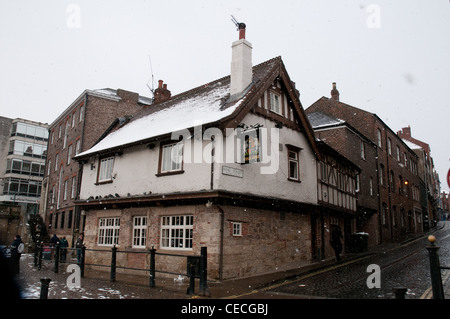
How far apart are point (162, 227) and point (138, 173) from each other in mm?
2723

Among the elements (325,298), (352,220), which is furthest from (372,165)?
(325,298)

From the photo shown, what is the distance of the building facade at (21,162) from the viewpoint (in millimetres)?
46844

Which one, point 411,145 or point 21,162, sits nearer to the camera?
point 21,162

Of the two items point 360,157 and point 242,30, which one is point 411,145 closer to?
point 360,157

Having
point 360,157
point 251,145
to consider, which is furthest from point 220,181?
point 360,157

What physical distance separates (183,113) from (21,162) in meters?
40.1

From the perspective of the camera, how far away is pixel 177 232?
13531 millimetres

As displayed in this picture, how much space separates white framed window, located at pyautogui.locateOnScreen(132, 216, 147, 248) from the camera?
583 inches

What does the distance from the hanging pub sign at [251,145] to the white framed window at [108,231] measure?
727 centimetres

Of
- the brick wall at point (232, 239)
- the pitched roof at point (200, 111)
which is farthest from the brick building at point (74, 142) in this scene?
the brick wall at point (232, 239)

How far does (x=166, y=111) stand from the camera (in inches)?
733

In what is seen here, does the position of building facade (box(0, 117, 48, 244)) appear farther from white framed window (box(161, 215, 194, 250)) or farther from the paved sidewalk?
white framed window (box(161, 215, 194, 250))

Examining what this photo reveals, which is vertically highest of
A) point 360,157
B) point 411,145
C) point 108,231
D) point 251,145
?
point 411,145

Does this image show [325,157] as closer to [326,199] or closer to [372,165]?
[326,199]
